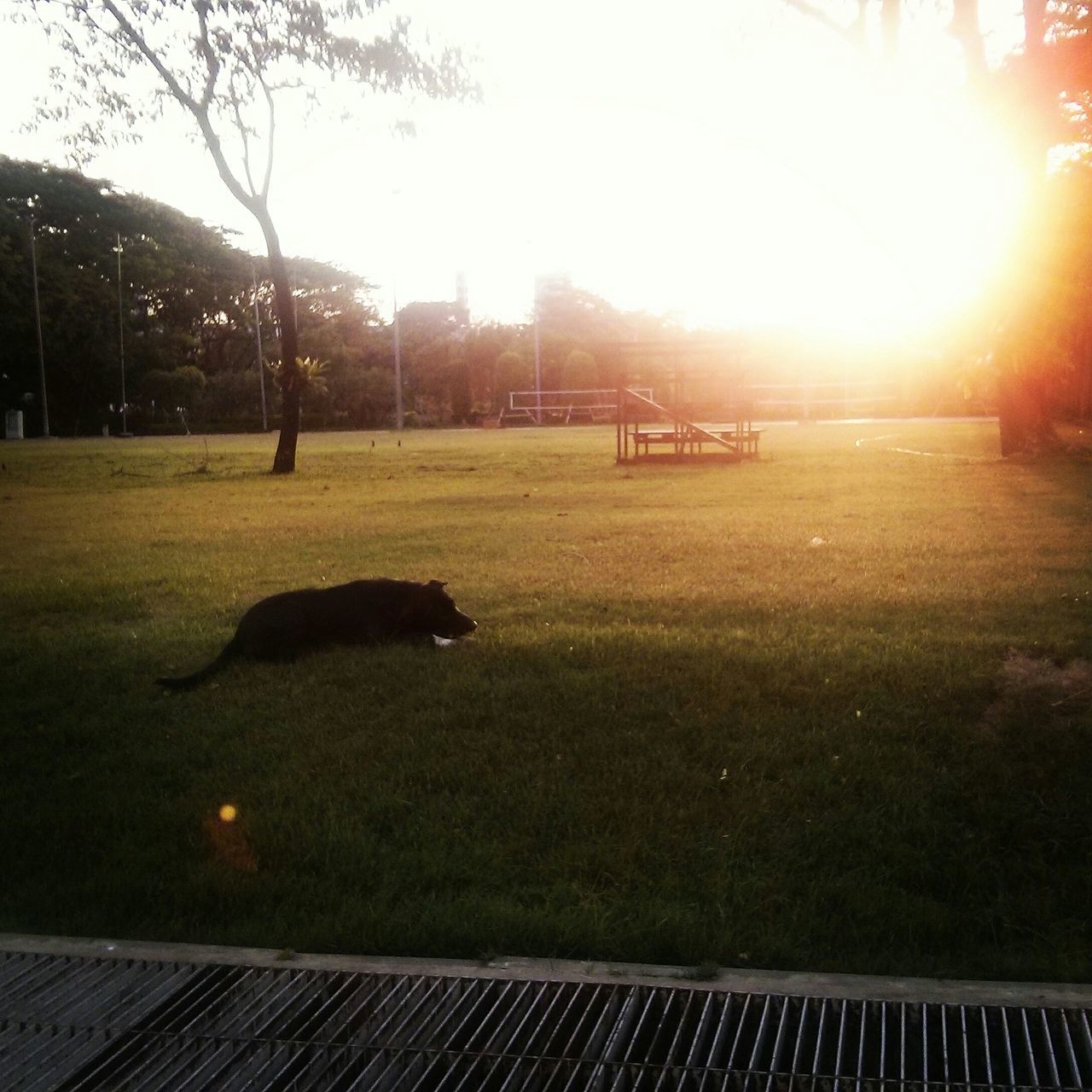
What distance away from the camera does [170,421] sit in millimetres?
58719

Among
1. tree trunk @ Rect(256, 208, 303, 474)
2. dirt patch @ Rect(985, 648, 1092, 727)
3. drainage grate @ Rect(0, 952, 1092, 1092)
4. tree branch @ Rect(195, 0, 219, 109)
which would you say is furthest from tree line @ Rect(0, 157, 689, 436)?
drainage grate @ Rect(0, 952, 1092, 1092)

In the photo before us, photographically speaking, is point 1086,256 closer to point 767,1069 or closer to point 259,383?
point 767,1069

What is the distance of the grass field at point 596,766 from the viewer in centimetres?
401

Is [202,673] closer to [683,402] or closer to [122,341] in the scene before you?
[683,402]

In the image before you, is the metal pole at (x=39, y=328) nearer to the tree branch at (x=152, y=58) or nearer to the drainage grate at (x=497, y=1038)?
the tree branch at (x=152, y=58)

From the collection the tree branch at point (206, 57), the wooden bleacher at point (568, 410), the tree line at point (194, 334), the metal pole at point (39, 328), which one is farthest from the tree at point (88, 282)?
the tree branch at point (206, 57)

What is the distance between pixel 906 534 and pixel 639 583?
3.66 metres

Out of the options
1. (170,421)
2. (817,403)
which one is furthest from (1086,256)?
(170,421)

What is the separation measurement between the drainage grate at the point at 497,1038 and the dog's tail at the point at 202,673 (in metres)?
3.03

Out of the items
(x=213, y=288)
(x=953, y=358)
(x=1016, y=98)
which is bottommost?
(x=953, y=358)

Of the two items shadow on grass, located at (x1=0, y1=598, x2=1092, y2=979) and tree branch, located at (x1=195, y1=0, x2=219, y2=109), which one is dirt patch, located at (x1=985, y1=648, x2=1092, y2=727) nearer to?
shadow on grass, located at (x1=0, y1=598, x2=1092, y2=979)

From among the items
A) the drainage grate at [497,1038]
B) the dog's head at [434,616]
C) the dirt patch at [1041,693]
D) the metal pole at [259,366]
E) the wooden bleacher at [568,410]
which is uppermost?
the metal pole at [259,366]

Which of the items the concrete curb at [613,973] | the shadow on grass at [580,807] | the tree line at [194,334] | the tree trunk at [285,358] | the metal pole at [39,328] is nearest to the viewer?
the concrete curb at [613,973]

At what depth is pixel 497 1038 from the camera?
10.6 ft
